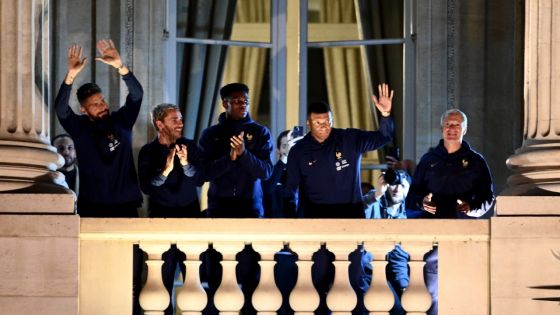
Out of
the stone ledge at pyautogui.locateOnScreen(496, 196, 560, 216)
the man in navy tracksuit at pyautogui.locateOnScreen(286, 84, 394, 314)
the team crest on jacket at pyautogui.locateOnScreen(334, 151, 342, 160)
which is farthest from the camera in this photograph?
the team crest on jacket at pyautogui.locateOnScreen(334, 151, 342, 160)

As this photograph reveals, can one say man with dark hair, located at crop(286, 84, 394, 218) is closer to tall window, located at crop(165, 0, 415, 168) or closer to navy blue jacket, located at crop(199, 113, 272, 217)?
navy blue jacket, located at crop(199, 113, 272, 217)

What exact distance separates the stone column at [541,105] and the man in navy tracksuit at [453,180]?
47.2 inches

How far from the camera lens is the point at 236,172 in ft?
40.2

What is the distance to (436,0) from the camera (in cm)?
1565

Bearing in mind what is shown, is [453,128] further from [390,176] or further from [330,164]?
[330,164]

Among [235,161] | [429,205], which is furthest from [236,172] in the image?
[429,205]

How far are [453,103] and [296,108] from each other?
1.43 m

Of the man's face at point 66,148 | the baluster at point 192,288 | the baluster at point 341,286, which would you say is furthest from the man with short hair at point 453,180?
the man's face at point 66,148

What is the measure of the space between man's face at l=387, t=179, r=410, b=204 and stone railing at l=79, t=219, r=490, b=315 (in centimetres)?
270

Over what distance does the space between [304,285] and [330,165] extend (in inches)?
60.1

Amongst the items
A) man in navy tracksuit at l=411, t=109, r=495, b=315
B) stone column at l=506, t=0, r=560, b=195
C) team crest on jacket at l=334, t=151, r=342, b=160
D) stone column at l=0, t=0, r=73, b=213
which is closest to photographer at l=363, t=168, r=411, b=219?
man in navy tracksuit at l=411, t=109, r=495, b=315

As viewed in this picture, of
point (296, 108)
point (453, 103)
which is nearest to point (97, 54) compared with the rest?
point (296, 108)

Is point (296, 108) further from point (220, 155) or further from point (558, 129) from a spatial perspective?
point (558, 129)

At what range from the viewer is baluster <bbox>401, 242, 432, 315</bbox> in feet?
33.9
